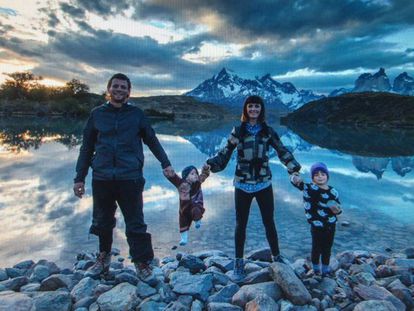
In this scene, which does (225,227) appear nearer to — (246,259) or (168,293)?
(246,259)

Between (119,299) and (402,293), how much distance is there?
4010 mm

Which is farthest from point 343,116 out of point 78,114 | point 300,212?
point 300,212

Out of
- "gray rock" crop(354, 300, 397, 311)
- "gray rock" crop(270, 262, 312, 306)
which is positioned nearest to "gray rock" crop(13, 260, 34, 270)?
"gray rock" crop(270, 262, 312, 306)

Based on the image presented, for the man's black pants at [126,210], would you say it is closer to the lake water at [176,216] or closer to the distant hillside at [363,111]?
the lake water at [176,216]

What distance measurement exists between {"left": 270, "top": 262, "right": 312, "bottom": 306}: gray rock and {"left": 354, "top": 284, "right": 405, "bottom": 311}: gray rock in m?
0.82

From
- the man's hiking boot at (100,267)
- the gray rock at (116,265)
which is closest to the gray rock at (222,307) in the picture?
the man's hiking boot at (100,267)

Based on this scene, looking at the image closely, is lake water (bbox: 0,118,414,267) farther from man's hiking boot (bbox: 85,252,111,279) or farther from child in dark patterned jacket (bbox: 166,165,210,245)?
child in dark patterned jacket (bbox: 166,165,210,245)

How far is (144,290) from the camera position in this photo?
5.36 metres

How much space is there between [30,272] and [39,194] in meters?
6.63

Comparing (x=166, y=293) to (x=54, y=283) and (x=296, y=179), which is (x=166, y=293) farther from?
(x=296, y=179)

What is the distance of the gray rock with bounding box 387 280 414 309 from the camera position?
5158 millimetres

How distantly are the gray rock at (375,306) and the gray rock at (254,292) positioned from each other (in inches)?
41.7

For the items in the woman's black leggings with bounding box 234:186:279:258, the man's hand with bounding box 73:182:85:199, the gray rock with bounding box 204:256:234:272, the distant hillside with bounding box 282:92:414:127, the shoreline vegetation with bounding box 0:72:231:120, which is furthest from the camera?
the distant hillside with bounding box 282:92:414:127

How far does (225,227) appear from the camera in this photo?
9469 millimetres
